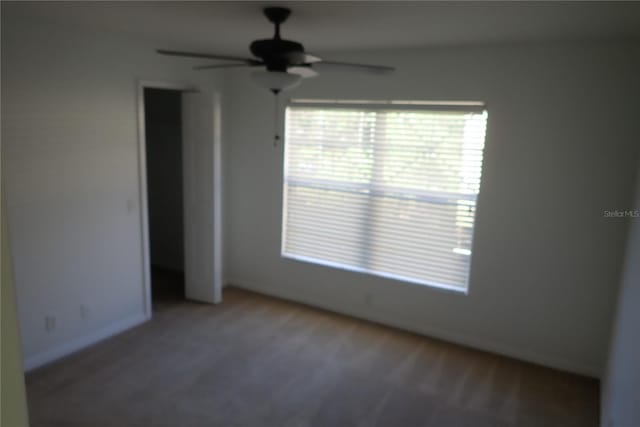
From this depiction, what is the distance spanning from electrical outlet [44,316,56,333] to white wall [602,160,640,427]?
3.78m

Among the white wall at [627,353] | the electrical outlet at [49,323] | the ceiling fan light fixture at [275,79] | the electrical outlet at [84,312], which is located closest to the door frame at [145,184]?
the electrical outlet at [84,312]

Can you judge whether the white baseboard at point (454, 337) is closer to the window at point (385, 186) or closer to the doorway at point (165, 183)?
the window at point (385, 186)

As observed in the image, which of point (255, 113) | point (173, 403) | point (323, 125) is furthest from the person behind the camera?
point (255, 113)

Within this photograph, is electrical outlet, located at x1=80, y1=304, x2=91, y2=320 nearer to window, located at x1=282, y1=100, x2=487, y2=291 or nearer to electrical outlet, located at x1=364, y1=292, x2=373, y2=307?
window, located at x1=282, y1=100, x2=487, y2=291

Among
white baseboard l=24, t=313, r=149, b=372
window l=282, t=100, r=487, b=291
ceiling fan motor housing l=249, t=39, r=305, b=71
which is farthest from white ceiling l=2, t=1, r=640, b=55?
white baseboard l=24, t=313, r=149, b=372

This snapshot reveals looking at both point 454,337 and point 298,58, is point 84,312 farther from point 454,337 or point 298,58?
point 454,337

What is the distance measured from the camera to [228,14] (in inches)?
109

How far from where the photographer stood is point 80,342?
383 cm

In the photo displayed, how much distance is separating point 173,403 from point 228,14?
2541 millimetres

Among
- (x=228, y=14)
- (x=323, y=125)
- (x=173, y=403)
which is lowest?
(x=173, y=403)

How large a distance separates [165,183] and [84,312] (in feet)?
7.61

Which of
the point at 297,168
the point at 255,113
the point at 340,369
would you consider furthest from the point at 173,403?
the point at 255,113

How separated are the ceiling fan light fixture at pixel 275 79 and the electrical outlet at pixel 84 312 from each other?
255cm

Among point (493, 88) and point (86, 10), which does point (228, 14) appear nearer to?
point (86, 10)
